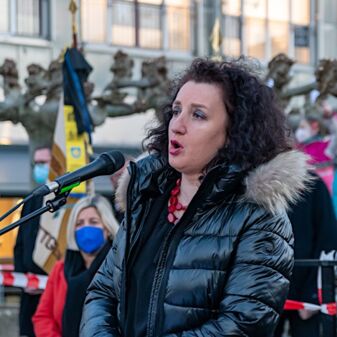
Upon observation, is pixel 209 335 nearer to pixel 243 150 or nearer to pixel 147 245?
pixel 147 245

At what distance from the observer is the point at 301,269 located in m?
5.77

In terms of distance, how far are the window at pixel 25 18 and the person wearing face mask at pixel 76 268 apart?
11.0 meters

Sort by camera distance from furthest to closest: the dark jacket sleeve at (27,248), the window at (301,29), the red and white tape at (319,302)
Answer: the window at (301,29)
the dark jacket sleeve at (27,248)
the red and white tape at (319,302)

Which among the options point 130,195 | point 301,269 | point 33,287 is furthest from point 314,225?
point 130,195

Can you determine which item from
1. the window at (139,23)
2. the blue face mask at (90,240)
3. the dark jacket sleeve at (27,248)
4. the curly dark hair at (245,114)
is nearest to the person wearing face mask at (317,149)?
the dark jacket sleeve at (27,248)

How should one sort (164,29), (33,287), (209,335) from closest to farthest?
(209,335) → (33,287) → (164,29)

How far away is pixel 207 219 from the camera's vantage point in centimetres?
292

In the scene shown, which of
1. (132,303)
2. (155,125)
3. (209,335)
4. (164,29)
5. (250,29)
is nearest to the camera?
(209,335)

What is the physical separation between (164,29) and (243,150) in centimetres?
→ 1597

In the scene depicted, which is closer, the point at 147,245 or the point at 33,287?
the point at 147,245

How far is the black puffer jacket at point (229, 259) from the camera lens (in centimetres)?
281

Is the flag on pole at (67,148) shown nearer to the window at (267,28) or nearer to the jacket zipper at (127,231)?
the jacket zipper at (127,231)

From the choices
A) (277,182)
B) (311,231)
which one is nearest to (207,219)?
(277,182)

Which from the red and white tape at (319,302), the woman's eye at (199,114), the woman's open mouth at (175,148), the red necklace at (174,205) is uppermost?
the woman's eye at (199,114)
